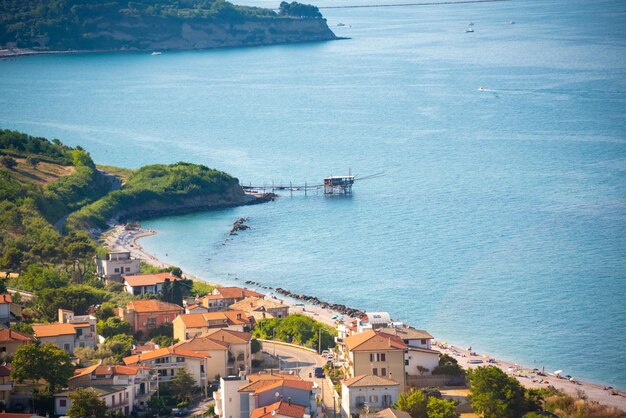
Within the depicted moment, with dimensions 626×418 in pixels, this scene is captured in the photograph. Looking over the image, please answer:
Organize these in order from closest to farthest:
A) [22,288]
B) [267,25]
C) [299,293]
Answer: [22,288], [299,293], [267,25]

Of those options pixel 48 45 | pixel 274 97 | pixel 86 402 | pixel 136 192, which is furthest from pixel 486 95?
pixel 86 402

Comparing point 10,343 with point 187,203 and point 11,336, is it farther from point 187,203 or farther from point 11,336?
point 187,203

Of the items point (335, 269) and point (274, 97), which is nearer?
point (335, 269)

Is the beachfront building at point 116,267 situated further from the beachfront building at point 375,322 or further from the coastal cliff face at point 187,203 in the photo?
the coastal cliff face at point 187,203

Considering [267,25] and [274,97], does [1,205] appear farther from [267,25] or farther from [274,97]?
[267,25]

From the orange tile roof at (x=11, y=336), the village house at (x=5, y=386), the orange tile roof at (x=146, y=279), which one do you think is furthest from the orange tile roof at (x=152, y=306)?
the village house at (x=5, y=386)

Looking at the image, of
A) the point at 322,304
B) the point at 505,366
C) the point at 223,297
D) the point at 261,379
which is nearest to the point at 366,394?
the point at 261,379
